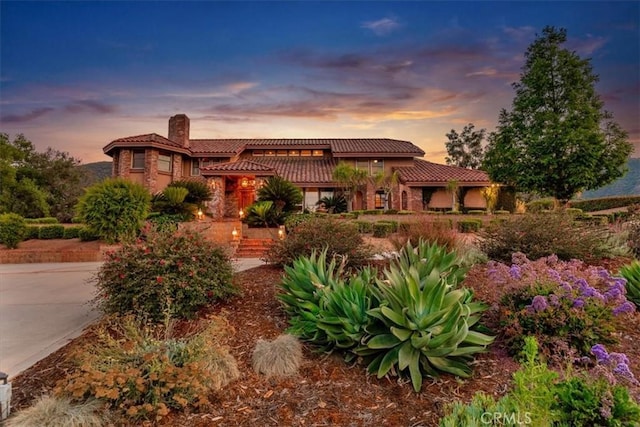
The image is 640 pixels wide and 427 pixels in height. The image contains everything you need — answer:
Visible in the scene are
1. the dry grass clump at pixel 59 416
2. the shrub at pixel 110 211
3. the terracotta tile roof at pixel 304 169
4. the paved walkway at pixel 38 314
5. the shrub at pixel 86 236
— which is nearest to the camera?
Result: the dry grass clump at pixel 59 416

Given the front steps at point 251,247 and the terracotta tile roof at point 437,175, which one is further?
the terracotta tile roof at point 437,175

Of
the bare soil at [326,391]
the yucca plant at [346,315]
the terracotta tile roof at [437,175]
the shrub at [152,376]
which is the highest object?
the terracotta tile roof at [437,175]

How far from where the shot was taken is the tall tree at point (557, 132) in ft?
69.0

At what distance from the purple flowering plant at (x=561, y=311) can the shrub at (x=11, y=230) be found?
1627 centimetres

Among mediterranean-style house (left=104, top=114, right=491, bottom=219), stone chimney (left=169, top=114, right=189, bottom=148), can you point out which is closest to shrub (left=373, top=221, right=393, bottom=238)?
mediterranean-style house (left=104, top=114, right=491, bottom=219)

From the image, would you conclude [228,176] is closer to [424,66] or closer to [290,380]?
[424,66]

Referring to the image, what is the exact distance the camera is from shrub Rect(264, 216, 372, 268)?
6.55 meters

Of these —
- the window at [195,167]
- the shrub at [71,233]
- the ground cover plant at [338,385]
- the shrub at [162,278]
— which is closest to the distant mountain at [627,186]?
the ground cover plant at [338,385]

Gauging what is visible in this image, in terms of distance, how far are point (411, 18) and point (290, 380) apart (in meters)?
11.5

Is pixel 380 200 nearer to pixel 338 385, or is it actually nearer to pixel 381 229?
pixel 381 229

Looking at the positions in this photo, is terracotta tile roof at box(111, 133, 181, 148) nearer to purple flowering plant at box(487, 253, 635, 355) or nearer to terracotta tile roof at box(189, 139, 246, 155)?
terracotta tile roof at box(189, 139, 246, 155)

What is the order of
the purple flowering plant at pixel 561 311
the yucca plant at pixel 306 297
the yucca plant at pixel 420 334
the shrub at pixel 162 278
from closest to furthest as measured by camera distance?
the yucca plant at pixel 420 334, the purple flowering plant at pixel 561 311, the yucca plant at pixel 306 297, the shrub at pixel 162 278

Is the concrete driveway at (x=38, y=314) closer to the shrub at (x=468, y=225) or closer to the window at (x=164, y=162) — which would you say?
the window at (x=164, y=162)

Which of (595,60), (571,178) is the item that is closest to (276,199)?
(571,178)
